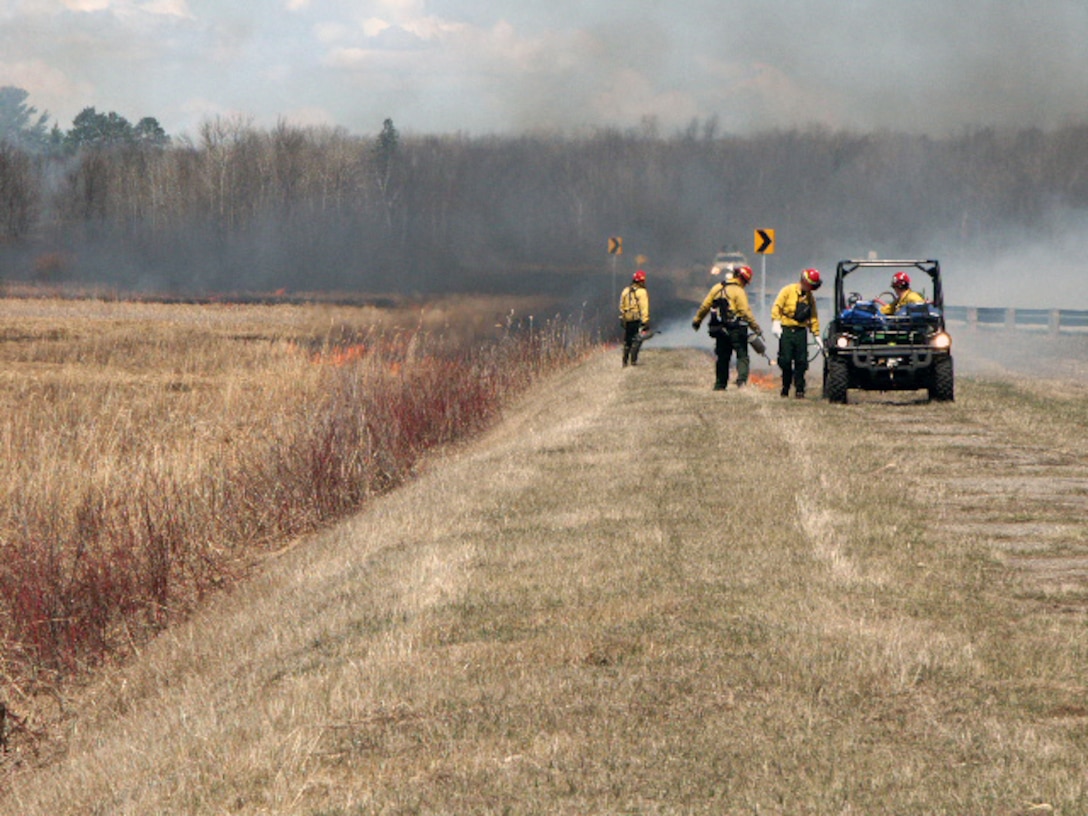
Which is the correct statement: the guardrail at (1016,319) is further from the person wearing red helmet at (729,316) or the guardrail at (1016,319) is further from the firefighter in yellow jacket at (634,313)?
the person wearing red helmet at (729,316)

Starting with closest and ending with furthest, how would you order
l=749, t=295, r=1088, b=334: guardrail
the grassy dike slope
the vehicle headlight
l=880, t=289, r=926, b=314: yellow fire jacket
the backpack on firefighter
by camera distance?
the grassy dike slope < the vehicle headlight < l=880, t=289, r=926, b=314: yellow fire jacket < the backpack on firefighter < l=749, t=295, r=1088, b=334: guardrail

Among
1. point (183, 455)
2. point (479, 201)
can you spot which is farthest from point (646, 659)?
point (479, 201)

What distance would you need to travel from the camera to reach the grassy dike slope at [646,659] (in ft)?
19.1

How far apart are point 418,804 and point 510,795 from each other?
0.36 metres

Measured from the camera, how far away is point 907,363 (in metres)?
19.1

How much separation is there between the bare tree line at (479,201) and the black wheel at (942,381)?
58.0m

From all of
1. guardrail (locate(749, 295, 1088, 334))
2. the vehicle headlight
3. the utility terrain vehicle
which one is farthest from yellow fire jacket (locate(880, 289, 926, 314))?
guardrail (locate(749, 295, 1088, 334))

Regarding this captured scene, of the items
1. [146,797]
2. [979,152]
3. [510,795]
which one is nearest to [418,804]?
[510,795]

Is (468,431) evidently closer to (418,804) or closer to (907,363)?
(907,363)

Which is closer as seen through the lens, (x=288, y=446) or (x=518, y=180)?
(x=288, y=446)

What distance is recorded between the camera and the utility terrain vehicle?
19.0m

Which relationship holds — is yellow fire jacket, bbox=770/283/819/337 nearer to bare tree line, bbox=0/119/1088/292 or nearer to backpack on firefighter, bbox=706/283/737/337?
backpack on firefighter, bbox=706/283/737/337

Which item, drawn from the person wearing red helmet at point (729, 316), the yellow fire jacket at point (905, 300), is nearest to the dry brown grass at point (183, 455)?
the person wearing red helmet at point (729, 316)

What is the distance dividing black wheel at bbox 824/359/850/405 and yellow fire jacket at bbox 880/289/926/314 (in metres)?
1.12
